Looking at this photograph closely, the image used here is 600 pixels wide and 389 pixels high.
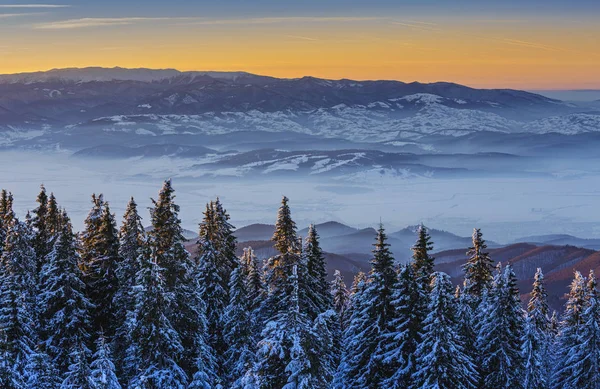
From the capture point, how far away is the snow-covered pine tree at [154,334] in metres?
28.8

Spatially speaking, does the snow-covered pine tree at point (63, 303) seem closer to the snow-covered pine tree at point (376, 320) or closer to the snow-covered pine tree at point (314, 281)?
the snow-covered pine tree at point (314, 281)

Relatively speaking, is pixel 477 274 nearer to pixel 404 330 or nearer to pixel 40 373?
pixel 404 330

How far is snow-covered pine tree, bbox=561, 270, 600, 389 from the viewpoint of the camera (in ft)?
124

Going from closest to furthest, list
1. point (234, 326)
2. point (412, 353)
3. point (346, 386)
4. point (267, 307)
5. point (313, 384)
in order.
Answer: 1. point (313, 384)
2. point (412, 353)
3. point (346, 386)
4. point (234, 326)
5. point (267, 307)

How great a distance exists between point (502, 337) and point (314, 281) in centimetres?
1049

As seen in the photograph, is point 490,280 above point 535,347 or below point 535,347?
above

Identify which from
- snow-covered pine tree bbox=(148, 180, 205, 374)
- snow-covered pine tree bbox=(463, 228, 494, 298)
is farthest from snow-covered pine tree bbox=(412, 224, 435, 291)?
snow-covered pine tree bbox=(148, 180, 205, 374)

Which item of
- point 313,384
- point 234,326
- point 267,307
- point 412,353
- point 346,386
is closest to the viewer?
point 313,384

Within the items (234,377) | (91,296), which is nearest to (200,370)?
(234,377)

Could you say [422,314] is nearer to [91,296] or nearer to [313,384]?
[313,384]

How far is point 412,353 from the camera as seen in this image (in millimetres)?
30516

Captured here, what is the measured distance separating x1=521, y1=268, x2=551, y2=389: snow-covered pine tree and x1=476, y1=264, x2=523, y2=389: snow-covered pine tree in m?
0.61

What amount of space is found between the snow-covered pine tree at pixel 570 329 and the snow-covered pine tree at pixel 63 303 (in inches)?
1032

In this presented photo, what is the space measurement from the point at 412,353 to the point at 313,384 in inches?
407
